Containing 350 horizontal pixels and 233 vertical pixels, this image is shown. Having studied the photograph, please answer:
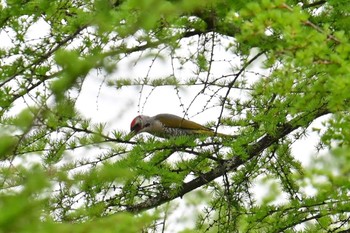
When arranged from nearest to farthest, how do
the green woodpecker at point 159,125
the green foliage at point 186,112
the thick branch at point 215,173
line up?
the green foliage at point 186,112, the thick branch at point 215,173, the green woodpecker at point 159,125

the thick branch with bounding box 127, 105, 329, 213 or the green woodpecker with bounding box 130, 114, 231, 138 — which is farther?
the green woodpecker with bounding box 130, 114, 231, 138

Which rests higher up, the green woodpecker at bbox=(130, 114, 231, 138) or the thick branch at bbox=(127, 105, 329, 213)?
the green woodpecker at bbox=(130, 114, 231, 138)

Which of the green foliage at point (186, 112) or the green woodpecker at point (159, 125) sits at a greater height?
the green woodpecker at point (159, 125)

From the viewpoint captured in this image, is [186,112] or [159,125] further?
[159,125]

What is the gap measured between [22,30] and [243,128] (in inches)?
83.3

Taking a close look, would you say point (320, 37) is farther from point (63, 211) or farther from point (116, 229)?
point (63, 211)

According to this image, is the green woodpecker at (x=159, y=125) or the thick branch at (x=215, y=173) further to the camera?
the green woodpecker at (x=159, y=125)

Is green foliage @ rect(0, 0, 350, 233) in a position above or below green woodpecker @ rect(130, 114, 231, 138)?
below

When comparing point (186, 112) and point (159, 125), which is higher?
point (159, 125)

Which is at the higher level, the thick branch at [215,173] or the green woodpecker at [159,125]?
the green woodpecker at [159,125]

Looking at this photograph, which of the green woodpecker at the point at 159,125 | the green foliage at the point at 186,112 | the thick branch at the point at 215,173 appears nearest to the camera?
the green foliage at the point at 186,112

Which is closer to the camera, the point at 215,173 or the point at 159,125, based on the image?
the point at 215,173

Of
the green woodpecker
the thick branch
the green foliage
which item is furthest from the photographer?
the green woodpecker

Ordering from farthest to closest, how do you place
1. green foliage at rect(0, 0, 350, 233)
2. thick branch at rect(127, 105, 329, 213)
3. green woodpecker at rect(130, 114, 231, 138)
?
green woodpecker at rect(130, 114, 231, 138), thick branch at rect(127, 105, 329, 213), green foliage at rect(0, 0, 350, 233)
